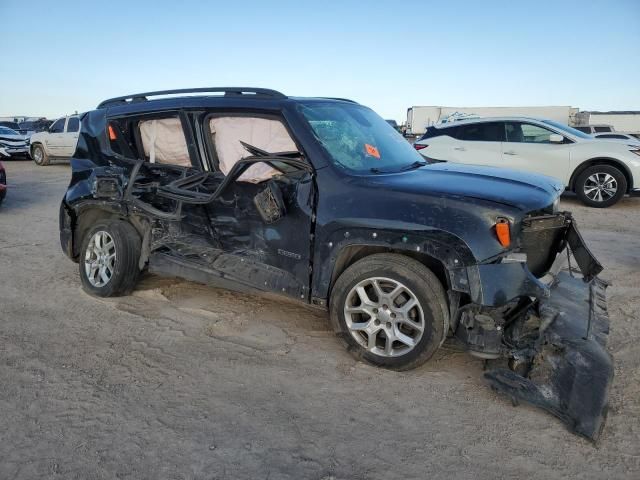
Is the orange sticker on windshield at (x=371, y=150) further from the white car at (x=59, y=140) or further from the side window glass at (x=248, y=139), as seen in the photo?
the white car at (x=59, y=140)

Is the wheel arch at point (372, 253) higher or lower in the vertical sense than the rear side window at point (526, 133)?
lower

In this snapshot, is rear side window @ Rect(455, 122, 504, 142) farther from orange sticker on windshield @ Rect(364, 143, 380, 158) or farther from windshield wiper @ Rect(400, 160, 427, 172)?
orange sticker on windshield @ Rect(364, 143, 380, 158)

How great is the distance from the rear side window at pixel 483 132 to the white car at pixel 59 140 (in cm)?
1412

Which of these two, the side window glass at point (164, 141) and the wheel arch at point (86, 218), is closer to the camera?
the side window glass at point (164, 141)

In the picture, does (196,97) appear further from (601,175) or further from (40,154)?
(40,154)

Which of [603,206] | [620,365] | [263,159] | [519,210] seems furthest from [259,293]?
[603,206]

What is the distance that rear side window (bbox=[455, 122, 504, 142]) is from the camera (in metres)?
10.4

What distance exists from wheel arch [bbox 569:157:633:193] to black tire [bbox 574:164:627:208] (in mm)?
51

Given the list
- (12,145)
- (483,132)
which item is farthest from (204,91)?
(12,145)

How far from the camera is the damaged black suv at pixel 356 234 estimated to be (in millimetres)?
3131

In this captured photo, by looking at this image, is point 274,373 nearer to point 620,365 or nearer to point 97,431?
point 97,431

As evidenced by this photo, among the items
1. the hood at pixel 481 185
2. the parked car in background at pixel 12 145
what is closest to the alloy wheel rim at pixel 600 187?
the hood at pixel 481 185

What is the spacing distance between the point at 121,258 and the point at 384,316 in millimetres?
2582

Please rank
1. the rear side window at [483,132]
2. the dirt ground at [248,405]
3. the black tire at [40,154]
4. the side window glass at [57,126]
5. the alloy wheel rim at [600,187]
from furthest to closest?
the black tire at [40,154] → the side window glass at [57,126] → the rear side window at [483,132] → the alloy wheel rim at [600,187] → the dirt ground at [248,405]
